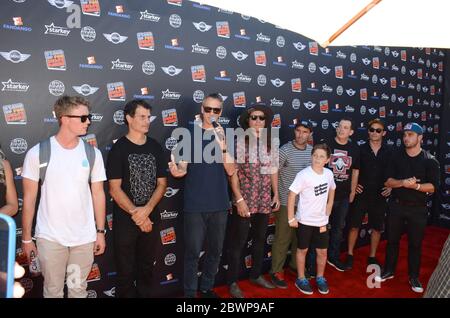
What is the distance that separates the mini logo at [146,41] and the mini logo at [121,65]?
0.22 metres

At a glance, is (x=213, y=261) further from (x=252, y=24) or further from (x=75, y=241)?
(x=252, y=24)

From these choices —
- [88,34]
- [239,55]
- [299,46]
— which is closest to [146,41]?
[88,34]

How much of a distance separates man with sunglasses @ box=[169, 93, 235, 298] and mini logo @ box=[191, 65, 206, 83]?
49 centimetres

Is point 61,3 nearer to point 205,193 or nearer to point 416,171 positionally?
point 205,193

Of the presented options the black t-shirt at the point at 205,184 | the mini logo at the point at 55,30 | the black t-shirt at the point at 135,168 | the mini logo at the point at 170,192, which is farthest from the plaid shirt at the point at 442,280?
the mini logo at the point at 55,30

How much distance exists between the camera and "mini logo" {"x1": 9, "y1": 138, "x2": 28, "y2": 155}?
2926 millimetres

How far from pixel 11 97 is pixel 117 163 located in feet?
3.37

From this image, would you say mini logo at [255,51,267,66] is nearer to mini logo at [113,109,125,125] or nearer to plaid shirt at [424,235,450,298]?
mini logo at [113,109,125,125]

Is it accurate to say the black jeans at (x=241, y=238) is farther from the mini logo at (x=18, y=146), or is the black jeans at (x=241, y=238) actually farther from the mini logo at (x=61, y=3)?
the mini logo at (x=61, y=3)

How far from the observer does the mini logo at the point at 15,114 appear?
288 cm

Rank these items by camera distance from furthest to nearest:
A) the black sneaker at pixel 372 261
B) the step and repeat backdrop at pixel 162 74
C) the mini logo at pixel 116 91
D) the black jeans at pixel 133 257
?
the black sneaker at pixel 372 261, the mini logo at pixel 116 91, the black jeans at pixel 133 257, the step and repeat backdrop at pixel 162 74

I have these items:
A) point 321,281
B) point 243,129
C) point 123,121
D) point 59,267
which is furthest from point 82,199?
point 321,281

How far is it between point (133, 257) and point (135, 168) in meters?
0.82

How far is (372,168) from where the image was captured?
4559 mm
